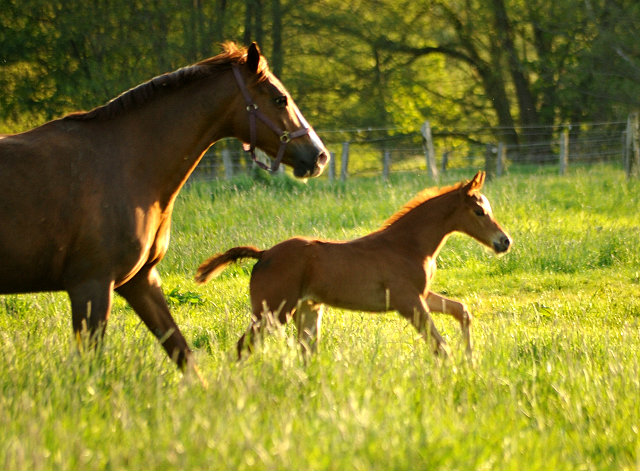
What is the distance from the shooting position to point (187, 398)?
2.84 m

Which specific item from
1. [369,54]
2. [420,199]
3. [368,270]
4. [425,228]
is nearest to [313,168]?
[368,270]

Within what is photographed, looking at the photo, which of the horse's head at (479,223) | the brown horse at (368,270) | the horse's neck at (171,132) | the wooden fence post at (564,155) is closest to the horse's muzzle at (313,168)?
the horse's neck at (171,132)

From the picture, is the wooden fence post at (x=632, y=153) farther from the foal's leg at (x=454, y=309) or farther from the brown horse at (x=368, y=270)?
the foal's leg at (x=454, y=309)

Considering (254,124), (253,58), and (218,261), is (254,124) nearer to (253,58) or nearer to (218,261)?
(253,58)

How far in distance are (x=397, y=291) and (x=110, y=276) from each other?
1.99m

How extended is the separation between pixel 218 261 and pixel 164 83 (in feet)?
4.17

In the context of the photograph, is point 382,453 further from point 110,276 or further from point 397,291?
point 397,291

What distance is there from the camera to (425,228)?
5.23 metres

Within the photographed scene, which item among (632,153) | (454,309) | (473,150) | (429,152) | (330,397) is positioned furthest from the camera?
(473,150)

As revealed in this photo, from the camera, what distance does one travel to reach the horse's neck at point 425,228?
16.9 ft

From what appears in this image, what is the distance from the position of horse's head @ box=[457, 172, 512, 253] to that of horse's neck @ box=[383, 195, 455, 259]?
0.32 ft

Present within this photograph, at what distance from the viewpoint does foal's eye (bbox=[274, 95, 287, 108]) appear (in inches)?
162

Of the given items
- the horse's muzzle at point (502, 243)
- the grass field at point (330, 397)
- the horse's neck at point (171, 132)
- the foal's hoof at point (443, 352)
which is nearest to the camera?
the grass field at point (330, 397)

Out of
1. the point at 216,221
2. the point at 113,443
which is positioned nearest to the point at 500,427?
the point at 113,443
